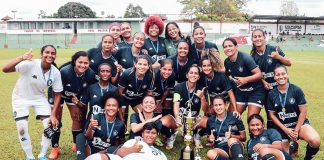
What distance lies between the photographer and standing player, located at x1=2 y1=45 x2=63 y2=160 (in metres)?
5.01

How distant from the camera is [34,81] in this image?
5.10 meters

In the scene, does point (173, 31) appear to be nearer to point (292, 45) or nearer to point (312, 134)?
point (312, 134)

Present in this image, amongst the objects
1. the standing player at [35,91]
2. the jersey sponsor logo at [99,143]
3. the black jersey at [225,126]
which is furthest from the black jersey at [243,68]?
the standing player at [35,91]

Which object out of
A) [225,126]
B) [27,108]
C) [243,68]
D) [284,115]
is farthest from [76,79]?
[284,115]

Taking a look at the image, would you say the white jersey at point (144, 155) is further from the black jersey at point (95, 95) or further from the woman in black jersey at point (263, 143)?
the woman in black jersey at point (263, 143)

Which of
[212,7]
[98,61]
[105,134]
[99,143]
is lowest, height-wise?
[99,143]

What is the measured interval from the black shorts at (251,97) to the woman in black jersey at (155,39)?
1.45 m

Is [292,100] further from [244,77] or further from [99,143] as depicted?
[99,143]

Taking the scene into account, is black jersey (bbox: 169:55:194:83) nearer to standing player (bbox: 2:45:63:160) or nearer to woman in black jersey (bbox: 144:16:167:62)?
woman in black jersey (bbox: 144:16:167:62)

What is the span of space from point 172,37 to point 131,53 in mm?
756

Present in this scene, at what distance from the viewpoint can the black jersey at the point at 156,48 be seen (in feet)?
21.1

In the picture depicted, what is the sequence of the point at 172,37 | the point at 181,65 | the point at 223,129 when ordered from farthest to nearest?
the point at 172,37
the point at 181,65
the point at 223,129

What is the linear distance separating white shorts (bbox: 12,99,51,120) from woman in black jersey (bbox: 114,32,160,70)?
1.47 metres

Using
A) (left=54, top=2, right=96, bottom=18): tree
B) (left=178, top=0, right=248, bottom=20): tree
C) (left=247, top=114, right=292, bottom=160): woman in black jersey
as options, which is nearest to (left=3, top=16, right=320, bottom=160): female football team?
(left=247, top=114, right=292, bottom=160): woman in black jersey
